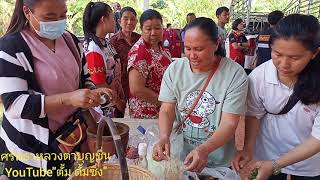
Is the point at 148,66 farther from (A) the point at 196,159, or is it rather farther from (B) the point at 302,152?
(B) the point at 302,152

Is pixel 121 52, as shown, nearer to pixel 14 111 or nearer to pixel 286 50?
pixel 14 111

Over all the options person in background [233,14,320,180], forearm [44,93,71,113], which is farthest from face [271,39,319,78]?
forearm [44,93,71,113]

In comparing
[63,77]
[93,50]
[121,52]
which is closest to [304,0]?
[121,52]

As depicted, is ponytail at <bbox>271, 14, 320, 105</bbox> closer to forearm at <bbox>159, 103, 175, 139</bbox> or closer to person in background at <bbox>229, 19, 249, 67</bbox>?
forearm at <bbox>159, 103, 175, 139</bbox>

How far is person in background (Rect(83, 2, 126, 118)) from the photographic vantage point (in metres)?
2.24

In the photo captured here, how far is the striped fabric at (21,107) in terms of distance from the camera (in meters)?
1.30

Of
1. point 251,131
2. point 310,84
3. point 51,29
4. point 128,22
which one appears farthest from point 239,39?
point 51,29

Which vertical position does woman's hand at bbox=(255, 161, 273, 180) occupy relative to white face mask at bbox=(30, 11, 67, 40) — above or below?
below

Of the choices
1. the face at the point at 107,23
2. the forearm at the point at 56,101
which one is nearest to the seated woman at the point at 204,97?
the forearm at the point at 56,101

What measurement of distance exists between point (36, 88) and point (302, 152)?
1.06 metres

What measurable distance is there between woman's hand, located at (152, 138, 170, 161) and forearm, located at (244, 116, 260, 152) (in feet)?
1.14

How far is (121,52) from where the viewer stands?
2.87 meters

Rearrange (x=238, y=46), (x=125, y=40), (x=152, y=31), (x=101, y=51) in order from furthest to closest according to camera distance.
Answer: (x=238, y=46), (x=125, y=40), (x=101, y=51), (x=152, y=31)

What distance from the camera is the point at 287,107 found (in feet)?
4.45
